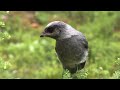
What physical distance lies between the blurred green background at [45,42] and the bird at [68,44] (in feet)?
8.07

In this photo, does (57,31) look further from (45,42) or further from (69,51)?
(45,42)

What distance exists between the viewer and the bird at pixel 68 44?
295 centimetres

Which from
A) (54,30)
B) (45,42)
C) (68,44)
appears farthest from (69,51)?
(45,42)

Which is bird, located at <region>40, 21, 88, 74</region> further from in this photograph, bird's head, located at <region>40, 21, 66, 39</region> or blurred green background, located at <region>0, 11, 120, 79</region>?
blurred green background, located at <region>0, 11, 120, 79</region>

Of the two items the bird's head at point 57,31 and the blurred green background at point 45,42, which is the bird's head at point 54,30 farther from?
the blurred green background at point 45,42

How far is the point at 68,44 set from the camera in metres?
2.98

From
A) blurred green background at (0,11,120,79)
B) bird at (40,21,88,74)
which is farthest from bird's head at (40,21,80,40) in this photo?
blurred green background at (0,11,120,79)

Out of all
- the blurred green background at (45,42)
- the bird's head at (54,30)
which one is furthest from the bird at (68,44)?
the blurred green background at (45,42)
